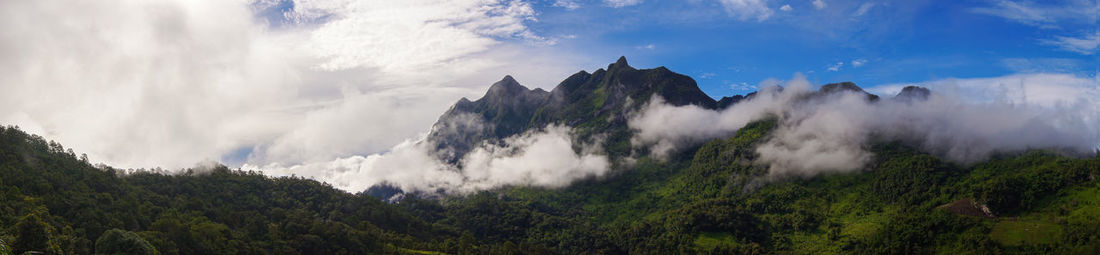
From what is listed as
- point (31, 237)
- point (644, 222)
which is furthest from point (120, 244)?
point (644, 222)

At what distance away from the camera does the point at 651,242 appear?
175 metres

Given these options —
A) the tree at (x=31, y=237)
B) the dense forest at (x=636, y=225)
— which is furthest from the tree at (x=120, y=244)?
the tree at (x=31, y=237)

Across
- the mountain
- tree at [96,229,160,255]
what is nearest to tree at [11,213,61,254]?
the mountain

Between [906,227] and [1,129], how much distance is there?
7961 inches

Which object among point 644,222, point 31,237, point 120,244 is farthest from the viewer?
point 644,222

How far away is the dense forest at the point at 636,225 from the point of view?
86.0 meters

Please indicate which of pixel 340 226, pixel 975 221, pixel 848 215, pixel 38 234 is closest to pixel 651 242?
pixel 848 215

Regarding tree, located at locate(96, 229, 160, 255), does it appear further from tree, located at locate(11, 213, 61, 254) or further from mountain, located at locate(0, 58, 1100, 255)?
tree, located at locate(11, 213, 61, 254)

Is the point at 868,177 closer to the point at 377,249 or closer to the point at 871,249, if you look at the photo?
the point at 871,249

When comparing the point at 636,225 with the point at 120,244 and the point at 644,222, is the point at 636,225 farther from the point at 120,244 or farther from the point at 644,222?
the point at 120,244

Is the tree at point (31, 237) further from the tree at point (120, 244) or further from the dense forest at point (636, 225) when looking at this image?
the tree at point (120, 244)

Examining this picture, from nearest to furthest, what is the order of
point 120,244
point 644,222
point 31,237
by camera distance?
point 31,237 < point 120,244 < point 644,222

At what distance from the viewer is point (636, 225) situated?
651 feet

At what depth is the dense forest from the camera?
86000 mm
